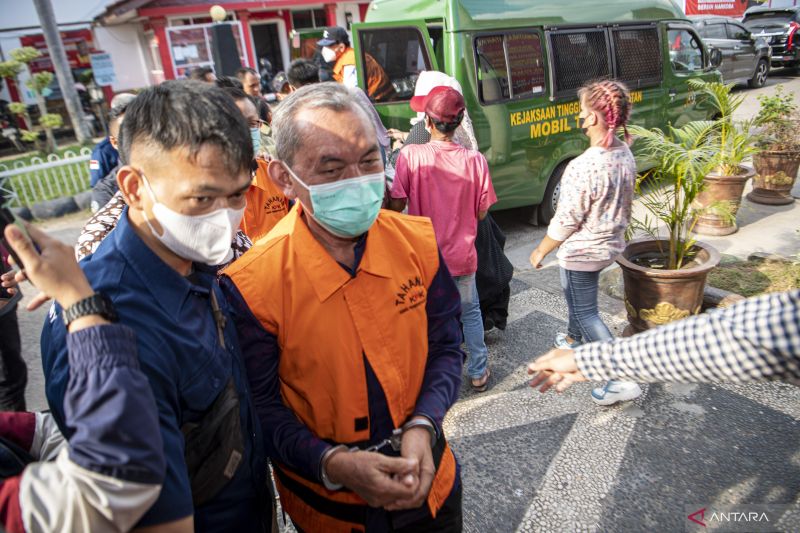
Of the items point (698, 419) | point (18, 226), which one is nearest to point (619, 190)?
point (698, 419)

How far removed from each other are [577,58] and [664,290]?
10.5ft

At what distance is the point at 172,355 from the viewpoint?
1073mm

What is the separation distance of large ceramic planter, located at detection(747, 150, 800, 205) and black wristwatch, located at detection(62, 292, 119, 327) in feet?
23.2

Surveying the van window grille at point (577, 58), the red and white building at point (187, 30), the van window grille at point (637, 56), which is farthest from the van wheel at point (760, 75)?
the red and white building at point (187, 30)

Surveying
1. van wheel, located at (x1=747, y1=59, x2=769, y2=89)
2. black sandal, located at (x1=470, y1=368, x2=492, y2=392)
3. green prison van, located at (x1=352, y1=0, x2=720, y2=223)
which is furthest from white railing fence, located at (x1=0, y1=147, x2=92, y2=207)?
van wheel, located at (x1=747, y1=59, x2=769, y2=89)

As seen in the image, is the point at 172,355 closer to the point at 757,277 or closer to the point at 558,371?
the point at 558,371

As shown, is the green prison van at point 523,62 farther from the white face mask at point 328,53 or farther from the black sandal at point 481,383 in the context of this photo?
the black sandal at point 481,383

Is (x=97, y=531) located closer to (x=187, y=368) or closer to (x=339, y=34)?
(x=187, y=368)

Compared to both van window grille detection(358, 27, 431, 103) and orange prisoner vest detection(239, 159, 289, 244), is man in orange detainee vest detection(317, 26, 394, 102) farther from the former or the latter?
orange prisoner vest detection(239, 159, 289, 244)

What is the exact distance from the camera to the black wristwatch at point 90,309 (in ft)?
2.98

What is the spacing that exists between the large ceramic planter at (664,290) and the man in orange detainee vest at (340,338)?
8.42 ft

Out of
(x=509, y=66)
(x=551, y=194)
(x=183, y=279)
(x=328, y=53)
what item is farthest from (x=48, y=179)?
(x=183, y=279)

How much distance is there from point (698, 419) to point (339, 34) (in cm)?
552

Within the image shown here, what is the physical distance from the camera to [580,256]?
3.08 metres
